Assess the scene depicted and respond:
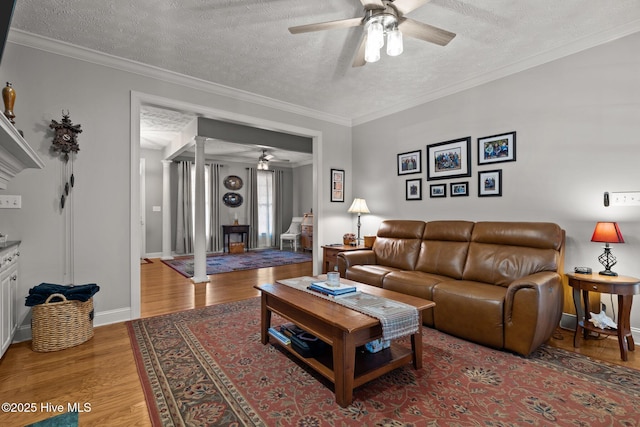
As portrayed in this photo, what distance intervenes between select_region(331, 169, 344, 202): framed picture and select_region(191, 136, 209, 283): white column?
7.03 feet

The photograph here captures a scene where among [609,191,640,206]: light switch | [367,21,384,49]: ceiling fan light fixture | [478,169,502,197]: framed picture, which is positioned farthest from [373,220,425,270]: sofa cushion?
[367,21,384,49]: ceiling fan light fixture

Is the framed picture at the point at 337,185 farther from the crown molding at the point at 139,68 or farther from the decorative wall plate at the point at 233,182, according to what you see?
the decorative wall plate at the point at 233,182

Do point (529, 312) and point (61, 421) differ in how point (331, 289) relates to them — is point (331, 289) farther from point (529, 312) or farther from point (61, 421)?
point (61, 421)

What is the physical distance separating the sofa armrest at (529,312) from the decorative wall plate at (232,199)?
7373 millimetres

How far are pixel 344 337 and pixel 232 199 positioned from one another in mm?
7376

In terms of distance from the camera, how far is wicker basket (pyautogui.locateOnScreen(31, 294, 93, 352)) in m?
2.36

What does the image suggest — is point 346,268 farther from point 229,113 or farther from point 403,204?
point 229,113

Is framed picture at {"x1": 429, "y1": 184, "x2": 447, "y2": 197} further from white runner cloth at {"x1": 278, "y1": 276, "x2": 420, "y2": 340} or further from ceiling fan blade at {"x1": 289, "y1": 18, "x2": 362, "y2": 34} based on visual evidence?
ceiling fan blade at {"x1": 289, "y1": 18, "x2": 362, "y2": 34}

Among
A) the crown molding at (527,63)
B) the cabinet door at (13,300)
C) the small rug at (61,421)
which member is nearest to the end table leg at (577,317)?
the crown molding at (527,63)

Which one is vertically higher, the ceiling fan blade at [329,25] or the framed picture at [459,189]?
the ceiling fan blade at [329,25]

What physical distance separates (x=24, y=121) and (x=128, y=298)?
1861mm

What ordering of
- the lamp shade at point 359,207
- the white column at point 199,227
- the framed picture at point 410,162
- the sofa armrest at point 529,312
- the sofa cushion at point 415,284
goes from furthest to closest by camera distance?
the white column at point 199,227
the lamp shade at point 359,207
the framed picture at point 410,162
the sofa cushion at point 415,284
the sofa armrest at point 529,312

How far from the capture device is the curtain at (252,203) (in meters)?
8.76

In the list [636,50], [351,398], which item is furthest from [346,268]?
[636,50]
